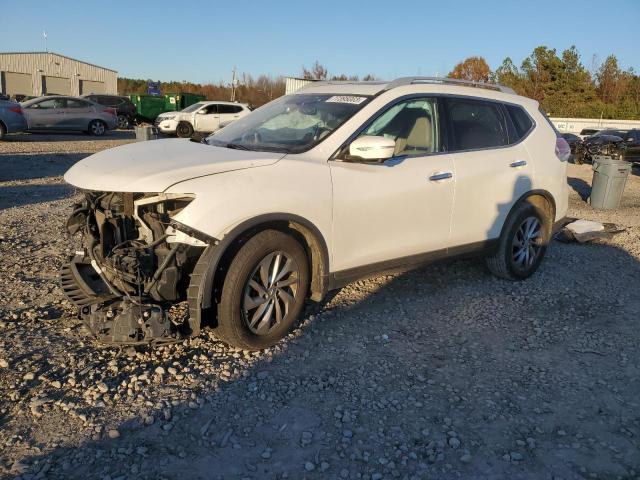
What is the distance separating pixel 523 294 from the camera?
5406mm

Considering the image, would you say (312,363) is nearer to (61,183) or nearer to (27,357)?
(27,357)

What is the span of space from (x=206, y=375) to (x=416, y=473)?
1484 millimetres

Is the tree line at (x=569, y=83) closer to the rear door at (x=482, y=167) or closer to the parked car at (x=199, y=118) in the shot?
the parked car at (x=199, y=118)

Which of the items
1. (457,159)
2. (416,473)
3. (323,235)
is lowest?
(416,473)

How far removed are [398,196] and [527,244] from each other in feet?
6.94

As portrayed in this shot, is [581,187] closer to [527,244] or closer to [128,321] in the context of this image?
→ [527,244]

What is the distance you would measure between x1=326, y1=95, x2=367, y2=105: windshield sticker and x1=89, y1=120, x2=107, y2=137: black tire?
2135 cm

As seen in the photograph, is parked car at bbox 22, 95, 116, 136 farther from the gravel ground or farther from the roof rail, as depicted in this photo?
the roof rail

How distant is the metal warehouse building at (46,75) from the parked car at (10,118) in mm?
34103

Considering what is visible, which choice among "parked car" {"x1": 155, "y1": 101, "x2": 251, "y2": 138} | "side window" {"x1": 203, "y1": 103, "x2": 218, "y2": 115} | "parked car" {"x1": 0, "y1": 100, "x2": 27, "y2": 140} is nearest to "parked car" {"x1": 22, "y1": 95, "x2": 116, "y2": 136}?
"parked car" {"x1": 155, "y1": 101, "x2": 251, "y2": 138}

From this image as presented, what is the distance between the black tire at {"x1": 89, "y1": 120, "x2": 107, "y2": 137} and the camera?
916 inches

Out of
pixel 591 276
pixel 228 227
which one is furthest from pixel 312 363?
pixel 591 276

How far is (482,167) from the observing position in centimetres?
498

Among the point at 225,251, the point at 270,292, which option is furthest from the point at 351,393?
the point at 225,251
